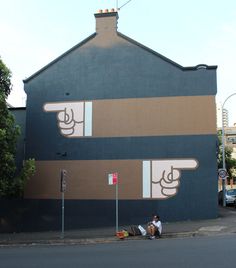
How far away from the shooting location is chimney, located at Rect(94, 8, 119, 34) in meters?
27.1

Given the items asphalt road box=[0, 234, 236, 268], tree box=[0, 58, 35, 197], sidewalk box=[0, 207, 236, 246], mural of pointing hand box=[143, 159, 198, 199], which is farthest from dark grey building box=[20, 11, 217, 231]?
asphalt road box=[0, 234, 236, 268]

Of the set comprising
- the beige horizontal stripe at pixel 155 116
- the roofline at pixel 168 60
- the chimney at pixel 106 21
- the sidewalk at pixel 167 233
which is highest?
the chimney at pixel 106 21

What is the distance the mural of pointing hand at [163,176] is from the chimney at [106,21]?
27.1 feet

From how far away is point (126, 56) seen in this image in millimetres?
26688

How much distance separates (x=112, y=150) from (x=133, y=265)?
14.8 m

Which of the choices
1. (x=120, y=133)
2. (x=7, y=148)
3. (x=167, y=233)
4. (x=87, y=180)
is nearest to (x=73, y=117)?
(x=120, y=133)

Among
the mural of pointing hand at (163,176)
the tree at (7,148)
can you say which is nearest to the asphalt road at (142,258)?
the tree at (7,148)

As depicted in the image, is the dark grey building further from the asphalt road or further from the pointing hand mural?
the asphalt road

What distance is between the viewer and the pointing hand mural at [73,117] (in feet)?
87.4

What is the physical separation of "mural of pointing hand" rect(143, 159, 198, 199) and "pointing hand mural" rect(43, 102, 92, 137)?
418cm

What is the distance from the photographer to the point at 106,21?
89.4 ft

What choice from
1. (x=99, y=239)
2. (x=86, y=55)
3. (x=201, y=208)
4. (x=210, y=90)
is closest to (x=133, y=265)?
(x=99, y=239)

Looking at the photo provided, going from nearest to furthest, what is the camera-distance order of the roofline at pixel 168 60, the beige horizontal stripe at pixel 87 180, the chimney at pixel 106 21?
the beige horizontal stripe at pixel 87 180 → the roofline at pixel 168 60 → the chimney at pixel 106 21

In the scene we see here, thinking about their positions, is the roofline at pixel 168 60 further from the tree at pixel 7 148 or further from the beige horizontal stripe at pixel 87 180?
the tree at pixel 7 148
